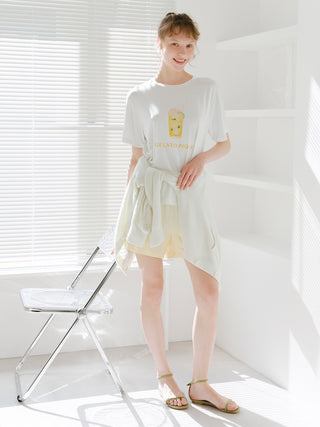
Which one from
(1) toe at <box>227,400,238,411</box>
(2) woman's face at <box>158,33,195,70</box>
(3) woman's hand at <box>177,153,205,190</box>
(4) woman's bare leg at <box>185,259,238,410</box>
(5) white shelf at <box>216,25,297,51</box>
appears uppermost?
(5) white shelf at <box>216,25,297,51</box>

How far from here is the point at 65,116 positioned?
4.02 m

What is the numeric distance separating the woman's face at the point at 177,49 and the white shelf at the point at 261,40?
719 millimetres

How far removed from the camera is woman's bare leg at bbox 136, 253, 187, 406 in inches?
127

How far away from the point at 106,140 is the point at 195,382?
164cm

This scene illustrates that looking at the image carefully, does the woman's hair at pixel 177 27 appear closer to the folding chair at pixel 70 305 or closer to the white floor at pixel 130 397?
the folding chair at pixel 70 305

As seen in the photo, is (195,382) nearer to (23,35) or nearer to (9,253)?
(9,253)

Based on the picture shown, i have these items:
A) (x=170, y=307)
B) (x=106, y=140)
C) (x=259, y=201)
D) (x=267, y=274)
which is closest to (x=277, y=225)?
(x=259, y=201)

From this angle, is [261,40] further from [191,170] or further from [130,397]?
[130,397]

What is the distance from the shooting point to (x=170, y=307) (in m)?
4.33

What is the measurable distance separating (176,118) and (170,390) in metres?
1.31

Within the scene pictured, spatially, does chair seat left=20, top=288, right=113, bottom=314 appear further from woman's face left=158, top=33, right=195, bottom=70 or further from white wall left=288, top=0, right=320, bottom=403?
woman's face left=158, top=33, right=195, bottom=70

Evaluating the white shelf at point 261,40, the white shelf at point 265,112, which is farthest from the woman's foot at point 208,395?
the white shelf at point 261,40

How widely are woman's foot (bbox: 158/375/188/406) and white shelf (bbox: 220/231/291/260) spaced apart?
90 centimetres

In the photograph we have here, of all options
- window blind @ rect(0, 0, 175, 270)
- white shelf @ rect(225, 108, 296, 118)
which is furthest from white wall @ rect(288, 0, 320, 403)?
window blind @ rect(0, 0, 175, 270)
